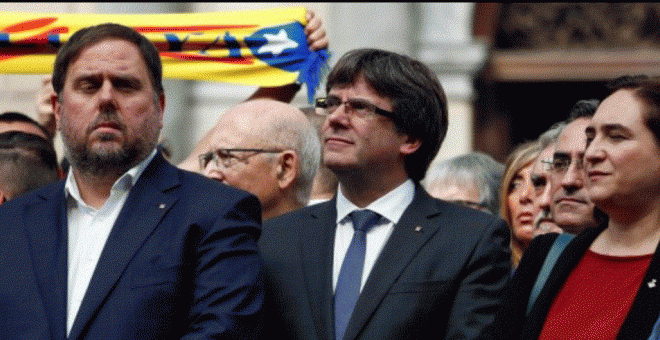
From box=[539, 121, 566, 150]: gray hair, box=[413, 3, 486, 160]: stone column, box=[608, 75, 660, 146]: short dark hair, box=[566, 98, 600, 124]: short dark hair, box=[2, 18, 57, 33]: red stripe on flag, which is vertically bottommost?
box=[413, 3, 486, 160]: stone column

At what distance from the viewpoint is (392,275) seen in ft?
13.9

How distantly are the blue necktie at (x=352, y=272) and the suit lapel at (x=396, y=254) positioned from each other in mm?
49

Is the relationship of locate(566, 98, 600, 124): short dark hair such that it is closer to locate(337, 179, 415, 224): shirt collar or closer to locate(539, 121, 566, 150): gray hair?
locate(539, 121, 566, 150): gray hair

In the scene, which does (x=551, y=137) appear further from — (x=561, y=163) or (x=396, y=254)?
(x=396, y=254)

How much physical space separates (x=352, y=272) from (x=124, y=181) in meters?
0.76

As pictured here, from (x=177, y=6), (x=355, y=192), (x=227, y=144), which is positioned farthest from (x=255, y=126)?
(x=177, y=6)

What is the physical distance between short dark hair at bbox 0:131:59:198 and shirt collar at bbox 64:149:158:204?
→ 113 centimetres

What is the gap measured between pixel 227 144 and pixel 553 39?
564 centimetres

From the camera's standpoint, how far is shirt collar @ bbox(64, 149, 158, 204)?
4.18m

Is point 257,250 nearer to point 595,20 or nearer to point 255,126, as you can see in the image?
point 255,126

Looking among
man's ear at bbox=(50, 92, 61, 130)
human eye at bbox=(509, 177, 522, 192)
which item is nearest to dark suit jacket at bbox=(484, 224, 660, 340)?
man's ear at bbox=(50, 92, 61, 130)

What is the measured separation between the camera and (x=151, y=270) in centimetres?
397

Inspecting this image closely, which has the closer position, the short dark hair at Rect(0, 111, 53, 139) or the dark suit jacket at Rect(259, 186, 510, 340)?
the dark suit jacket at Rect(259, 186, 510, 340)

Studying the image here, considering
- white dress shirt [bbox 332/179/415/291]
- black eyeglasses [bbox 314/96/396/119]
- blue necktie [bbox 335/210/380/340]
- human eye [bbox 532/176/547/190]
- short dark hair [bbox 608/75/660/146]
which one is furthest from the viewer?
Answer: human eye [bbox 532/176/547/190]
